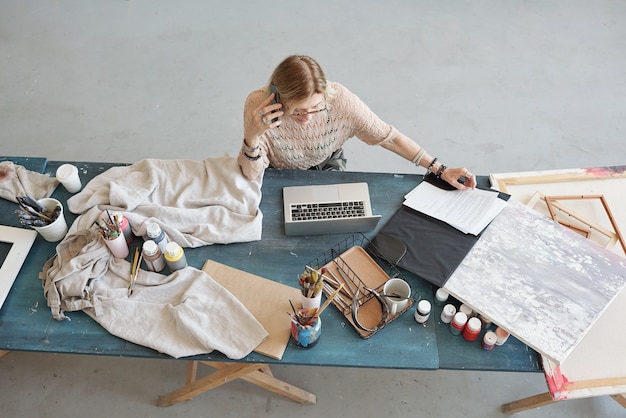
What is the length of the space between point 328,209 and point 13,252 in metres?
1.02

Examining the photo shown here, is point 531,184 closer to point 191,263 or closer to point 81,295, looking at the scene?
point 191,263

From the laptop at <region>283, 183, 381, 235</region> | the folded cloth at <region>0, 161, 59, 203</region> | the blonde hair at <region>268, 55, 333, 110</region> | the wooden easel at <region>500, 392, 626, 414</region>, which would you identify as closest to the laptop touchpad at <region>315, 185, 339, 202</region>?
the laptop at <region>283, 183, 381, 235</region>

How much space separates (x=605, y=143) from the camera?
3053 mm

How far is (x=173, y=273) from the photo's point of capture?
→ 1562mm

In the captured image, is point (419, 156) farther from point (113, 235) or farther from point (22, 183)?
point (22, 183)

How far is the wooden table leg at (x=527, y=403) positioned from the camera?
192 cm

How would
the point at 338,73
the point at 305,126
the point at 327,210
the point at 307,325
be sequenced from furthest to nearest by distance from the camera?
1. the point at 338,73
2. the point at 305,126
3. the point at 327,210
4. the point at 307,325

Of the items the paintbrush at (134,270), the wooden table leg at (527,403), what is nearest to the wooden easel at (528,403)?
the wooden table leg at (527,403)

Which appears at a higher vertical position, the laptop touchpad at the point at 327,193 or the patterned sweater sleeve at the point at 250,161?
the patterned sweater sleeve at the point at 250,161

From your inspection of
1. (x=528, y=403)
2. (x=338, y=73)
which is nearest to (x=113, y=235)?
(x=528, y=403)

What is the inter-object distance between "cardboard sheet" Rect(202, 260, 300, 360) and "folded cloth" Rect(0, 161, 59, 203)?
661 mm

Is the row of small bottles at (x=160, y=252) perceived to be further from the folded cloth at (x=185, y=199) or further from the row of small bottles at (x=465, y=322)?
the row of small bottles at (x=465, y=322)

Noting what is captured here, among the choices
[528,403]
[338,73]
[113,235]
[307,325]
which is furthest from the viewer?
[338,73]

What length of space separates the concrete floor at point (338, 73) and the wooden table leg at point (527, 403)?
134cm
